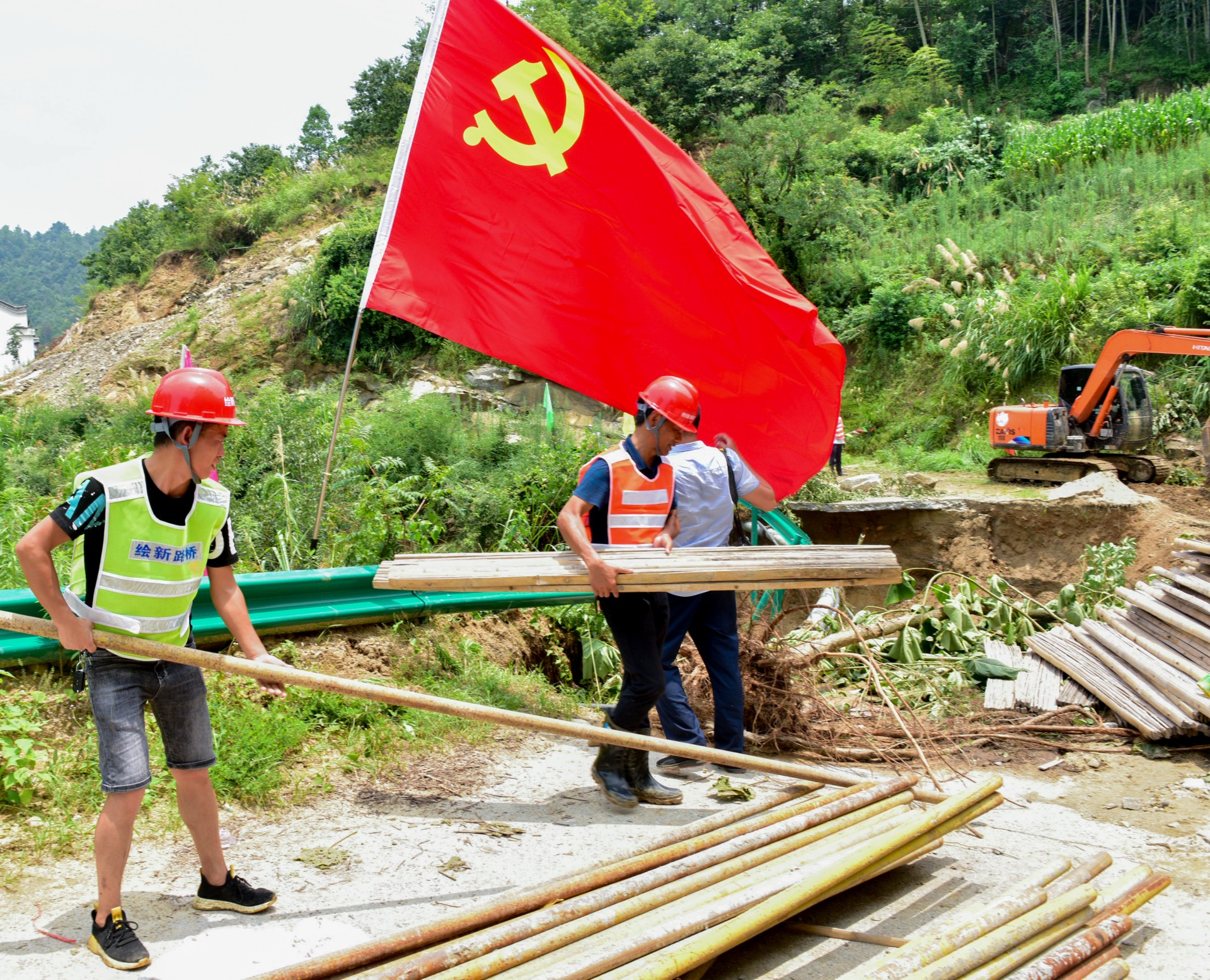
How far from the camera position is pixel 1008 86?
4050 cm

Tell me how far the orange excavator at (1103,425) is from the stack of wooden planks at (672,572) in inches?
470

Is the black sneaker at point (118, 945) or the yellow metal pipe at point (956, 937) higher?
the black sneaker at point (118, 945)

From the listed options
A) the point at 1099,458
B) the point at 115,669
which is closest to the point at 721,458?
the point at 115,669

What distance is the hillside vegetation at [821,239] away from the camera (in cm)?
807

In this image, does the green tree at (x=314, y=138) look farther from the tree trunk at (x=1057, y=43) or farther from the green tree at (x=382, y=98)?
the tree trunk at (x=1057, y=43)

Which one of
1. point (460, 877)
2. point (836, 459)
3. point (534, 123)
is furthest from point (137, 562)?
point (836, 459)

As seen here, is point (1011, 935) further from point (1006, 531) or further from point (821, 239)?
point (821, 239)

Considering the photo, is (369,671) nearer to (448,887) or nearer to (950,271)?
(448,887)

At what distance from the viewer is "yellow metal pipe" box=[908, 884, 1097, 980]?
2.74 m

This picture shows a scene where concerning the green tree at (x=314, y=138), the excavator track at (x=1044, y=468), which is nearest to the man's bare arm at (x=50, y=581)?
the excavator track at (x=1044, y=468)

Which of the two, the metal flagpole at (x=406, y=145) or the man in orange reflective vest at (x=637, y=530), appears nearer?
the man in orange reflective vest at (x=637, y=530)

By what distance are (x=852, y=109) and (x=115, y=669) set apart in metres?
38.3

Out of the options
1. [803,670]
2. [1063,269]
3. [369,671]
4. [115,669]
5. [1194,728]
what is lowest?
[1194,728]

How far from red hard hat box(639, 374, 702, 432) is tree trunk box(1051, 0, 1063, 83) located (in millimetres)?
41612
